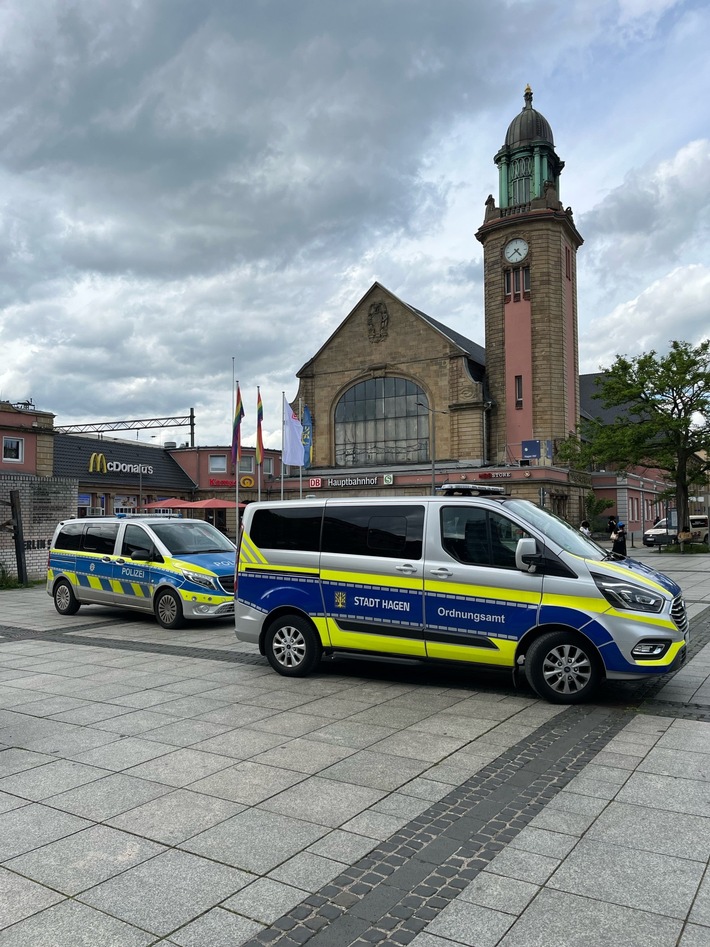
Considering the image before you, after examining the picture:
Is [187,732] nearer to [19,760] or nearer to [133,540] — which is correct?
[19,760]

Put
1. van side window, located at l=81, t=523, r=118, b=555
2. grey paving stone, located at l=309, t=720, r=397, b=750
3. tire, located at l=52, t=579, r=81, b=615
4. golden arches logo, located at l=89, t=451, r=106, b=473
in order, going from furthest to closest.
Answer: golden arches logo, located at l=89, t=451, r=106, b=473 → tire, located at l=52, t=579, r=81, b=615 → van side window, located at l=81, t=523, r=118, b=555 → grey paving stone, located at l=309, t=720, r=397, b=750

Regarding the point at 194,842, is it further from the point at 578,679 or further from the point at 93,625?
the point at 93,625

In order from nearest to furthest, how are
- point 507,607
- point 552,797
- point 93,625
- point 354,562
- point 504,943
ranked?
point 504,943 < point 552,797 < point 507,607 < point 354,562 < point 93,625

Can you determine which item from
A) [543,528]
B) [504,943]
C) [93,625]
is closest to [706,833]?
[504,943]

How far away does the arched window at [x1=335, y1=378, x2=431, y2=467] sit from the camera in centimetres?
6038

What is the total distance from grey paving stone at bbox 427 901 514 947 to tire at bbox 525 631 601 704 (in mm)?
4041

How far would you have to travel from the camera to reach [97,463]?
5303 cm

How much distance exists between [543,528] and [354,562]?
2116 millimetres

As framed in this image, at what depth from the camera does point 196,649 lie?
1120 centimetres

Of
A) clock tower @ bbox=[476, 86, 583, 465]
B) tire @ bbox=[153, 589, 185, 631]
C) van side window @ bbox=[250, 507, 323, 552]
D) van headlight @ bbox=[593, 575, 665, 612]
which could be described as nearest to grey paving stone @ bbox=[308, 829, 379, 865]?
van headlight @ bbox=[593, 575, 665, 612]

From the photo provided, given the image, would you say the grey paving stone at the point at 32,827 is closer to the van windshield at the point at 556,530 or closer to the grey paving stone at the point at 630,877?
the grey paving stone at the point at 630,877

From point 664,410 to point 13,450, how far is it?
33.8 metres

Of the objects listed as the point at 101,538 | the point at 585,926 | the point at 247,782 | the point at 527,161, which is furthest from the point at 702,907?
the point at 527,161

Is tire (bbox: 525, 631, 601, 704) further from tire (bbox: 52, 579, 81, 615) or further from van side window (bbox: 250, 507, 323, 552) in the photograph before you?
tire (bbox: 52, 579, 81, 615)
